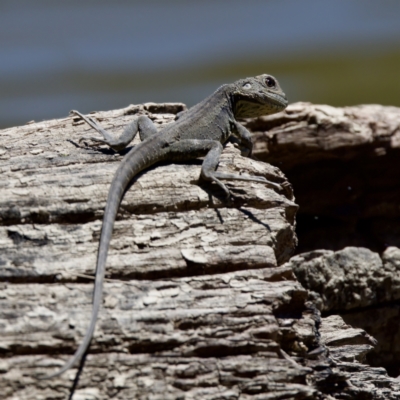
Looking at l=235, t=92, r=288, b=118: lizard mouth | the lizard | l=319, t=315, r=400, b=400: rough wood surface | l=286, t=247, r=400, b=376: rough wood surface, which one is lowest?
l=319, t=315, r=400, b=400: rough wood surface

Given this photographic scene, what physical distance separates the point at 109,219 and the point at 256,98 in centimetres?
256

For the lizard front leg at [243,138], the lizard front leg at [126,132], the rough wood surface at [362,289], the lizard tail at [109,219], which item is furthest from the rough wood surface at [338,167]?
the lizard tail at [109,219]

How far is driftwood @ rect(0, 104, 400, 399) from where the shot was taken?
3.67m

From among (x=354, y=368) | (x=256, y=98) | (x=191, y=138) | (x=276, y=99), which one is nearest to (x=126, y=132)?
(x=191, y=138)

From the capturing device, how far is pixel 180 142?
5113 mm

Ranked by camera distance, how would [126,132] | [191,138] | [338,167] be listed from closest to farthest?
[126,132]
[191,138]
[338,167]

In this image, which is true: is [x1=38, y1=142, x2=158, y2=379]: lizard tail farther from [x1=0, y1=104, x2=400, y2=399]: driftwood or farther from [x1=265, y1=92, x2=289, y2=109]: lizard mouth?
[x1=265, y1=92, x2=289, y2=109]: lizard mouth

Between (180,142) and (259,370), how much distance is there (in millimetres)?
2022

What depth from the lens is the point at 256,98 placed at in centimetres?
619

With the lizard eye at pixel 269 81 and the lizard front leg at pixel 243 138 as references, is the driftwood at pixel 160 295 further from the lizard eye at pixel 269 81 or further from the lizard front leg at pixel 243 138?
the lizard eye at pixel 269 81

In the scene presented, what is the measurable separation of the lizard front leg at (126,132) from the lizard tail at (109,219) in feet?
1.05

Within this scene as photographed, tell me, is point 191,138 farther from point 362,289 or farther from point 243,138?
point 362,289

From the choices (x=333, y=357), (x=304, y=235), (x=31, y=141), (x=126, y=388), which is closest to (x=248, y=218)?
(x=333, y=357)

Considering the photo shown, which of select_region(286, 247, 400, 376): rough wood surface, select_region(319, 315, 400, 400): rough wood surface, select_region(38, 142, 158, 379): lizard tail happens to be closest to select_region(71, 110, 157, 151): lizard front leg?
select_region(38, 142, 158, 379): lizard tail
